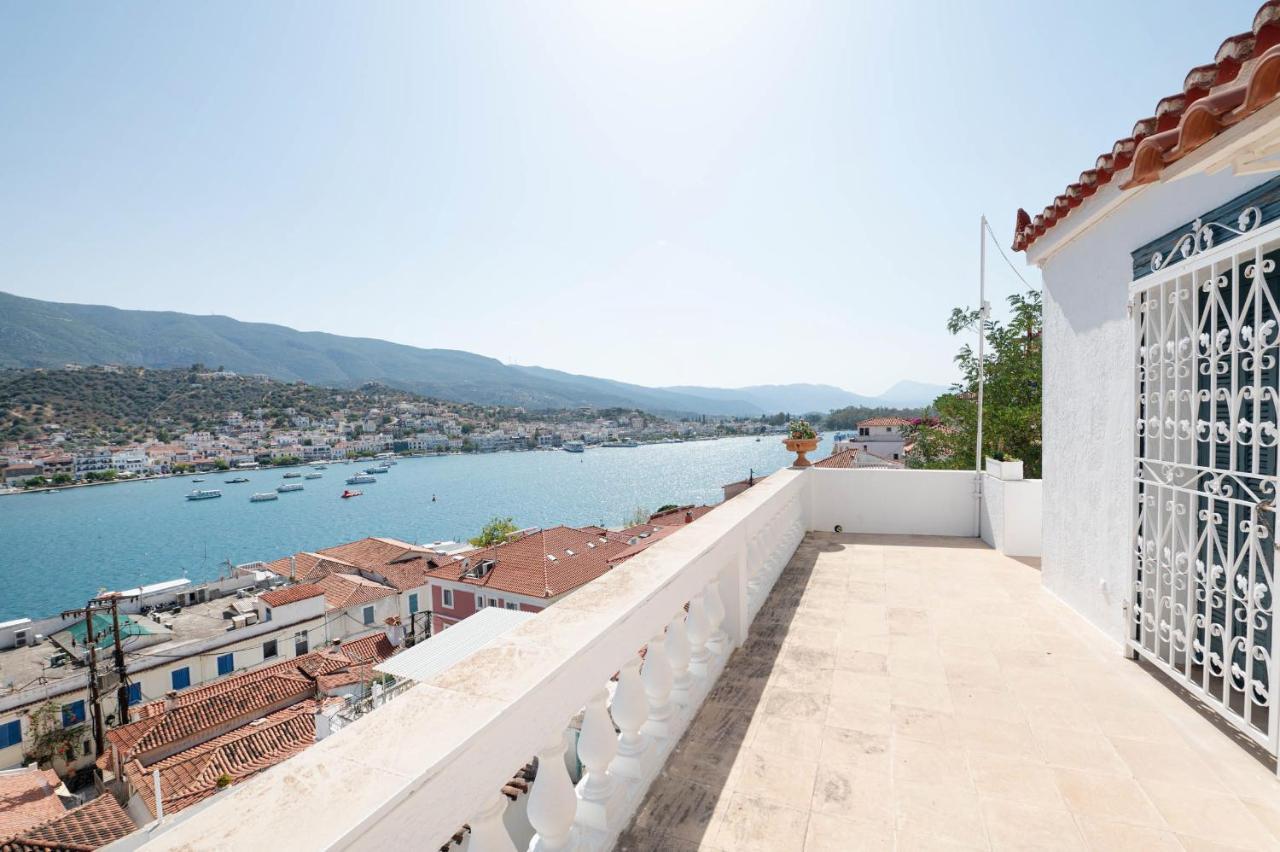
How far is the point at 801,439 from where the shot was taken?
650 cm

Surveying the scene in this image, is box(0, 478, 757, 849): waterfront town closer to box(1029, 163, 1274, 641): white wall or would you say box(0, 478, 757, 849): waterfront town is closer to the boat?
box(1029, 163, 1274, 641): white wall

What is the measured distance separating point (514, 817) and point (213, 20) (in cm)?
1770

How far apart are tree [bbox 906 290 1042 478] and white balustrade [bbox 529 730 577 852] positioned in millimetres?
9965

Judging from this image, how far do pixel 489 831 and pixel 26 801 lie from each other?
68.7ft

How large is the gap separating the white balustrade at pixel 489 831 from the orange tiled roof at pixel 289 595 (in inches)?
1205

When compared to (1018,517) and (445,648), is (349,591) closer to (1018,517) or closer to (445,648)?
(445,648)

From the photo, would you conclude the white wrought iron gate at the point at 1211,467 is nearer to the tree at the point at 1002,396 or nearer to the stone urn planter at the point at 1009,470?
the stone urn planter at the point at 1009,470

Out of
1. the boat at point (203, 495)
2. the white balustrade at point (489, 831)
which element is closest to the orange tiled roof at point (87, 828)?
the white balustrade at point (489, 831)

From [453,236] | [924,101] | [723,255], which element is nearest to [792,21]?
[924,101]

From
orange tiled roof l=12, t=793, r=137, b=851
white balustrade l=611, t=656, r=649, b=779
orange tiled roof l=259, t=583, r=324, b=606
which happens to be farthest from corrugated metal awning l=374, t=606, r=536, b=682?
orange tiled roof l=259, t=583, r=324, b=606

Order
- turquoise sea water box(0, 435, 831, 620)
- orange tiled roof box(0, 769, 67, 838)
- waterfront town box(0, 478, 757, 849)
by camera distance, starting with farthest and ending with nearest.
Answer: turquoise sea water box(0, 435, 831, 620)
waterfront town box(0, 478, 757, 849)
orange tiled roof box(0, 769, 67, 838)

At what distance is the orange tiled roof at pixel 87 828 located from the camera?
9.94m

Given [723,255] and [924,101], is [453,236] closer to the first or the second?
[723,255]

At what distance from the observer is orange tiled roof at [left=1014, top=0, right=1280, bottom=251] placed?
1836 millimetres
